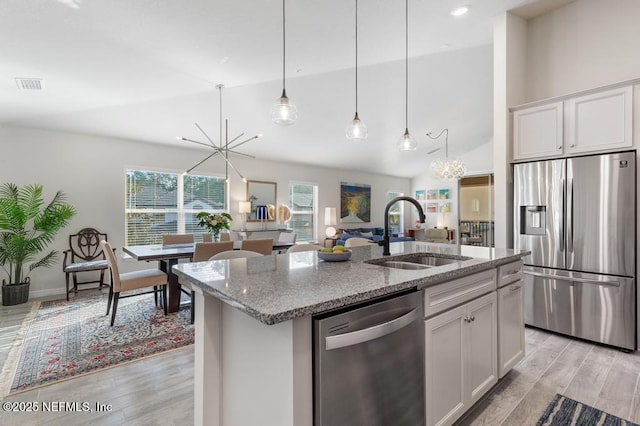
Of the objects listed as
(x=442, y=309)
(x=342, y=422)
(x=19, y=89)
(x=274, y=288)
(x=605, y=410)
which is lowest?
(x=605, y=410)

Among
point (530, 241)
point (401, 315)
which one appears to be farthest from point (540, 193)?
point (401, 315)

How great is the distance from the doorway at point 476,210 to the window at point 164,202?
6.58m

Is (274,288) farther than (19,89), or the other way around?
(19,89)

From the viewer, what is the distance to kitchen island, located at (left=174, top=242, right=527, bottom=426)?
3.33ft

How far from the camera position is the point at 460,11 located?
10.00 feet

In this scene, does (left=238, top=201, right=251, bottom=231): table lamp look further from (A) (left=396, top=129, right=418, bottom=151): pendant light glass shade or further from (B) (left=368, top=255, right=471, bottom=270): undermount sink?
(B) (left=368, top=255, right=471, bottom=270): undermount sink

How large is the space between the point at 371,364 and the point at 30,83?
4229 mm

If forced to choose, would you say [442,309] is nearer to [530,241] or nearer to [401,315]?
[401,315]

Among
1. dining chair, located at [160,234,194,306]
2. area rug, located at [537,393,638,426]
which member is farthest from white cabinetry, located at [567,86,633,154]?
dining chair, located at [160,234,194,306]

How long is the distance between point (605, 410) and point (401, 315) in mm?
1663

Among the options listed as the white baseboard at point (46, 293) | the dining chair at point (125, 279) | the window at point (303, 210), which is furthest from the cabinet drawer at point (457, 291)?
the window at point (303, 210)

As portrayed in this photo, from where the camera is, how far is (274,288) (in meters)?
1.25

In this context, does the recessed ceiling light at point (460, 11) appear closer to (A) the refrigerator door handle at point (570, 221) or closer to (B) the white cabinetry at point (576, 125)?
(B) the white cabinetry at point (576, 125)

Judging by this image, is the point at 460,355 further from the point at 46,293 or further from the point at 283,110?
the point at 46,293
